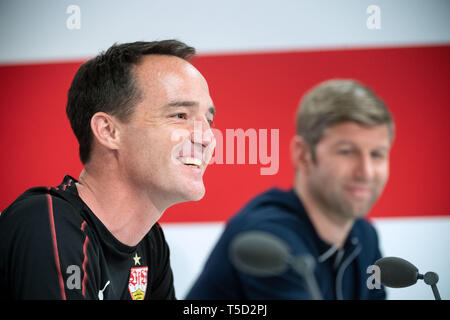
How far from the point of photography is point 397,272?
3.25 feet

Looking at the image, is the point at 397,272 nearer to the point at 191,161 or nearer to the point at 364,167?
the point at 364,167

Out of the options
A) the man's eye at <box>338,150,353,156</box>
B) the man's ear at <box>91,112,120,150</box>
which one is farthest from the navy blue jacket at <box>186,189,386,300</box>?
the man's ear at <box>91,112,120,150</box>

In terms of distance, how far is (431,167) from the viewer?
116cm

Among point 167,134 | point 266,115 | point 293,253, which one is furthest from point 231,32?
point 293,253

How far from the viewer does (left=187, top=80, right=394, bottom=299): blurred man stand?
872 mm

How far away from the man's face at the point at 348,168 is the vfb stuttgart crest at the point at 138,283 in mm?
523

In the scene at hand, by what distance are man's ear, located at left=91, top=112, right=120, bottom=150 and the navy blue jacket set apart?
13.8 inches

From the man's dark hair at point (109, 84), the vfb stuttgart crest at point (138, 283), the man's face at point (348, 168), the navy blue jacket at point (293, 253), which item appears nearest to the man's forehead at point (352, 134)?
the man's face at point (348, 168)

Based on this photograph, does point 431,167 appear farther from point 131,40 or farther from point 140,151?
point 131,40

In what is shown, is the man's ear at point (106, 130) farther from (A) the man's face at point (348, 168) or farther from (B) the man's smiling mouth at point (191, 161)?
(A) the man's face at point (348, 168)

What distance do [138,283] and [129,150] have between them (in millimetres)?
341

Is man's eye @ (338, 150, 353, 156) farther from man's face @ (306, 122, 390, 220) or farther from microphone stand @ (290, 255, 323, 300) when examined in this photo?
microphone stand @ (290, 255, 323, 300)

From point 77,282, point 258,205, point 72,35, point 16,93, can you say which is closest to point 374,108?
point 258,205

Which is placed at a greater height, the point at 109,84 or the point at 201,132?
the point at 109,84
